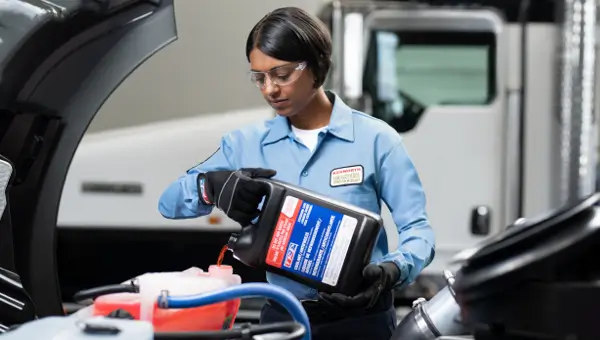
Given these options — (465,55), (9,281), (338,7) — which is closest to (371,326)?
(9,281)

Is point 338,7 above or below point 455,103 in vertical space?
above

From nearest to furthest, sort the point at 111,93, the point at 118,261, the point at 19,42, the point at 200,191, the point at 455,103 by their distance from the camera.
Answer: the point at 19,42, the point at 200,191, the point at 111,93, the point at 118,261, the point at 455,103

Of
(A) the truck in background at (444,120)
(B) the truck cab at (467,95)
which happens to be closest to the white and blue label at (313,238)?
(A) the truck in background at (444,120)

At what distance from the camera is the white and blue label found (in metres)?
1.08

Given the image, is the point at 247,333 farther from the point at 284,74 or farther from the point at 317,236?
the point at 284,74

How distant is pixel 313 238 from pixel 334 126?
206 mm

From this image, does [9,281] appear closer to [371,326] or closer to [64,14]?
[64,14]

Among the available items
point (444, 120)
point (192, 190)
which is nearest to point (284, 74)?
point (192, 190)

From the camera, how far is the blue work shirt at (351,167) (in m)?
1.17

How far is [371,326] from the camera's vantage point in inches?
46.7

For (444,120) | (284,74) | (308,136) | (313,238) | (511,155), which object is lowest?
(511,155)

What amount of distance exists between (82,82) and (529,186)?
2520 millimetres

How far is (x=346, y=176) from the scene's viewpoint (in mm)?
1176

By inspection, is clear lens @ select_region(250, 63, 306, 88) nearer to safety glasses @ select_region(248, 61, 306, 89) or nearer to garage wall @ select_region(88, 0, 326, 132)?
safety glasses @ select_region(248, 61, 306, 89)
